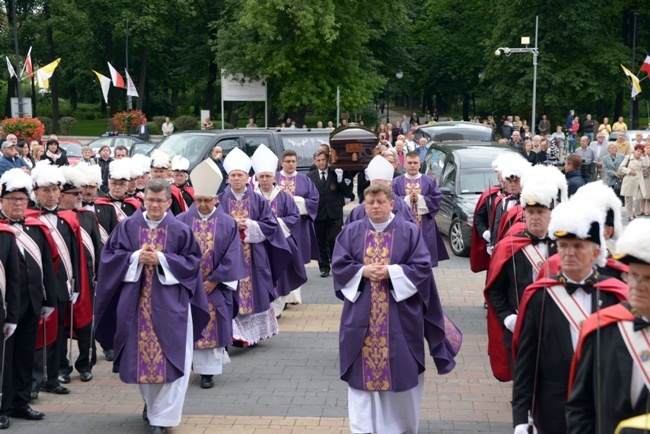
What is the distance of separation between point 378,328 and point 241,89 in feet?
114

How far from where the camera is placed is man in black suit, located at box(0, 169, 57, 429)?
794 centimetres

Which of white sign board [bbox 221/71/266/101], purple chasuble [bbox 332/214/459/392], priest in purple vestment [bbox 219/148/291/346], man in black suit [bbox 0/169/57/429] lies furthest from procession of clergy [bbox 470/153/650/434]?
white sign board [bbox 221/71/266/101]

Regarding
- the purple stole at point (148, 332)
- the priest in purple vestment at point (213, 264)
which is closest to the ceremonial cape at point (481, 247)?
the priest in purple vestment at point (213, 264)

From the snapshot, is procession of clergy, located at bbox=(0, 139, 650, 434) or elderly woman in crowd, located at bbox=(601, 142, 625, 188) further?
elderly woman in crowd, located at bbox=(601, 142, 625, 188)

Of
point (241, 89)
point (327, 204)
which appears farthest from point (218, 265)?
point (241, 89)

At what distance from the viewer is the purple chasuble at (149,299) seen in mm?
7742

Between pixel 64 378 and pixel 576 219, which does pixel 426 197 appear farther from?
pixel 576 219

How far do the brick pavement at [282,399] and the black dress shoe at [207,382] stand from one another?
57mm

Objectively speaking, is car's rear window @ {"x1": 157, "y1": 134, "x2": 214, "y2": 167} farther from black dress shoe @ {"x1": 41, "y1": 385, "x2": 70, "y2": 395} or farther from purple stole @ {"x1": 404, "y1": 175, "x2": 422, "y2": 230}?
black dress shoe @ {"x1": 41, "y1": 385, "x2": 70, "y2": 395}

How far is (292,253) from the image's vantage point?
11.5 m

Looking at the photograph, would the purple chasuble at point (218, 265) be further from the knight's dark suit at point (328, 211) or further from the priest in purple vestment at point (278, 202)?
the knight's dark suit at point (328, 211)

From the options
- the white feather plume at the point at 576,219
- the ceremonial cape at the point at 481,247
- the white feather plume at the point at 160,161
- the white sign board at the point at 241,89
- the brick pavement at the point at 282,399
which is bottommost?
the brick pavement at the point at 282,399

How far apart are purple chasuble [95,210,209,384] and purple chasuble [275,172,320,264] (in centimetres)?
564

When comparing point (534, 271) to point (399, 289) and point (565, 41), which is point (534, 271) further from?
point (565, 41)
